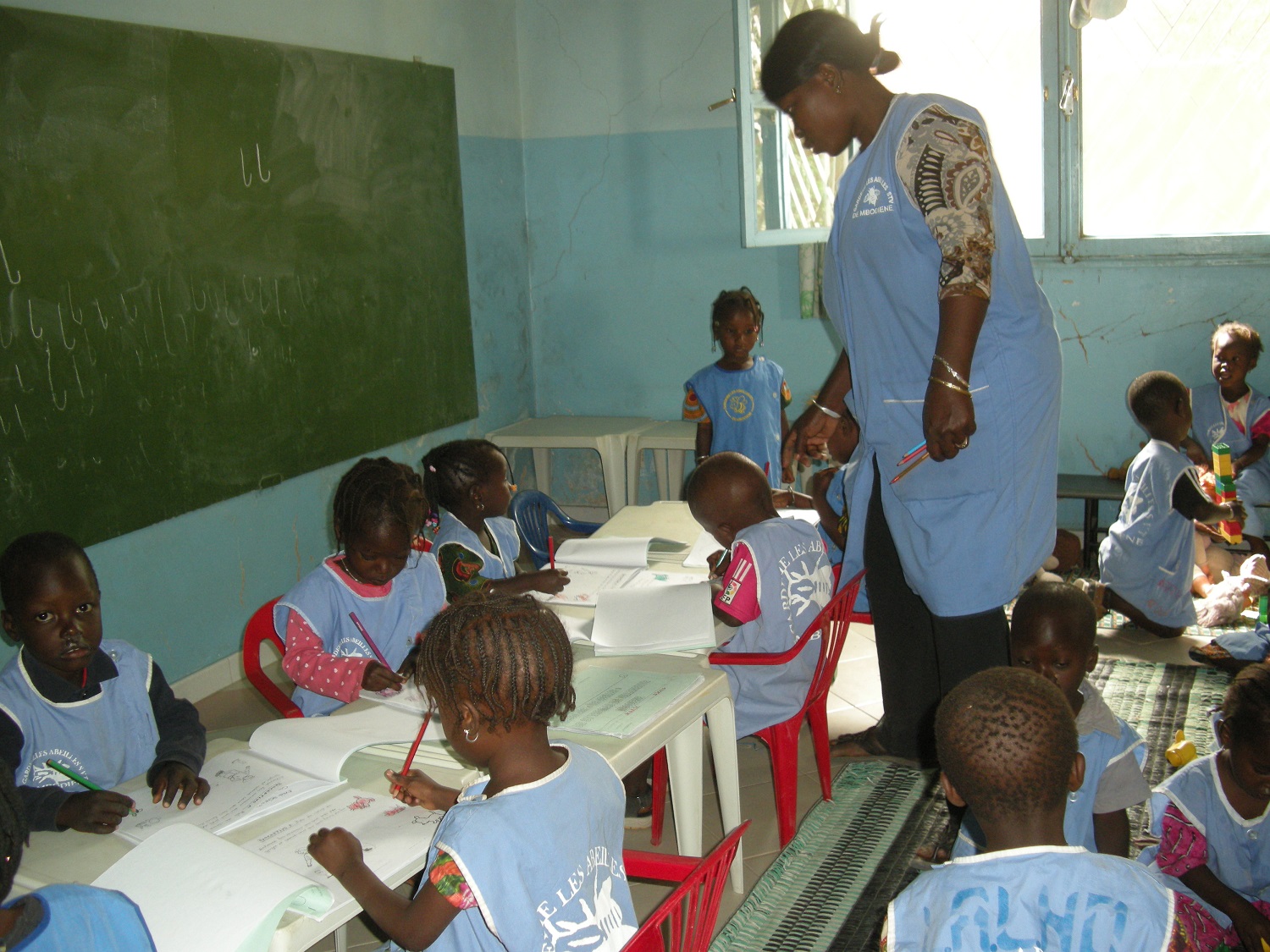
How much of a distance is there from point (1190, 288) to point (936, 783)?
2948mm

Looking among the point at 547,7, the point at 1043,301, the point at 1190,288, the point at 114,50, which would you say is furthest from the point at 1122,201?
the point at 114,50

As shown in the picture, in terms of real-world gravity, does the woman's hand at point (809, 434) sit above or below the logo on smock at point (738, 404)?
above

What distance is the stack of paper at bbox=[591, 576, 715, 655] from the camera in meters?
2.03

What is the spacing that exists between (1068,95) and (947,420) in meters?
3.59

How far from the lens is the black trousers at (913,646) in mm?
2158

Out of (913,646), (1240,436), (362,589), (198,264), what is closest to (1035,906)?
(362,589)

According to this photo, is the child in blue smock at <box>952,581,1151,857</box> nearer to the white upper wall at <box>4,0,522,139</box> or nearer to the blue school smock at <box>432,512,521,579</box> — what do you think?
the blue school smock at <box>432,512,521,579</box>

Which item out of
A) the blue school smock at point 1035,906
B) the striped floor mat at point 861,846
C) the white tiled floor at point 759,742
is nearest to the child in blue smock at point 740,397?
the white tiled floor at point 759,742

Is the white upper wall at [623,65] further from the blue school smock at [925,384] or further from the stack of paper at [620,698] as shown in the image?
the stack of paper at [620,698]

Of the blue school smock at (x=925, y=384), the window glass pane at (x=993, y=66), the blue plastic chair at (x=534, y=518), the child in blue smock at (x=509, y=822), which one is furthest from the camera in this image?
the window glass pane at (x=993, y=66)

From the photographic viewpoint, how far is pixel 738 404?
13.8 ft

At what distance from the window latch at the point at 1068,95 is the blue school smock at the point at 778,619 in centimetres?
328

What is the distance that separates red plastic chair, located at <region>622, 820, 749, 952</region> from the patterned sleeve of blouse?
1.03 m

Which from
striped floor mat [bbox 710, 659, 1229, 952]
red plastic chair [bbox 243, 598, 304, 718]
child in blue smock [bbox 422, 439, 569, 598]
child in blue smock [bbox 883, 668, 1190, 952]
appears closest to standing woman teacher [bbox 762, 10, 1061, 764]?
striped floor mat [bbox 710, 659, 1229, 952]
